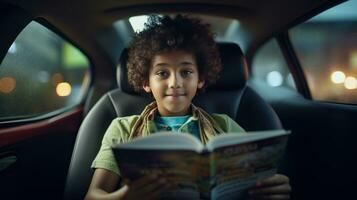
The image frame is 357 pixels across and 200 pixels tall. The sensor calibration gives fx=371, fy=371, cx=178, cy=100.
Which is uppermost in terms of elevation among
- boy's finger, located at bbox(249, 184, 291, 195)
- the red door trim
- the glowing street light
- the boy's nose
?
the boy's nose

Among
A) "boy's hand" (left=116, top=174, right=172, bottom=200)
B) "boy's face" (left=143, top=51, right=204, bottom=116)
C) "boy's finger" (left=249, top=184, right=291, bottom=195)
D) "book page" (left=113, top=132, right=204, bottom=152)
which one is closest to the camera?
"book page" (left=113, top=132, right=204, bottom=152)

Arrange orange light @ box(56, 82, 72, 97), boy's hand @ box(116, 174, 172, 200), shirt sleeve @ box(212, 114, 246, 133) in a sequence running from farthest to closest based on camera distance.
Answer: orange light @ box(56, 82, 72, 97)
shirt sleeve @ box(212, 114, 246, 133)
boy's hand @ box(116, 174, 172, 200)

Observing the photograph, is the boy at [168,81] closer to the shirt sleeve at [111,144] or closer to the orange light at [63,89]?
the shirt sleeve at [111,144]

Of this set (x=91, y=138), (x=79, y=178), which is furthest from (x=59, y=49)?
(x=79, y=178)

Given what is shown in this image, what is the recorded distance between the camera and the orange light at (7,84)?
5.55ft

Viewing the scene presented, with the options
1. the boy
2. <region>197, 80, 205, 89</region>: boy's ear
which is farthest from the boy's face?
<region>197, 80, 205, 89</region>: boy's ear

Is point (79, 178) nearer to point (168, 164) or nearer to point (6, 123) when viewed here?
point (6, 123)

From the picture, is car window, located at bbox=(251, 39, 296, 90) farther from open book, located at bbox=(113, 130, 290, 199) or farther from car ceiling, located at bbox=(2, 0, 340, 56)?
open book, located at bbox=(113, 130, 290, 199)

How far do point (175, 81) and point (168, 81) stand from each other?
33 millimetres

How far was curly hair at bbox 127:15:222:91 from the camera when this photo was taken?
1.54 meters

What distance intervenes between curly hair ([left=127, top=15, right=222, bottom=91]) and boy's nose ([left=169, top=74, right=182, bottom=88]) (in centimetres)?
12

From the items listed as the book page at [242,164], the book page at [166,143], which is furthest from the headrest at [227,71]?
the book page at [166,143]

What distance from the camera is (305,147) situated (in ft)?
7.08

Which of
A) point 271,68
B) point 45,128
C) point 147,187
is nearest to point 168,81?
point 147,187
